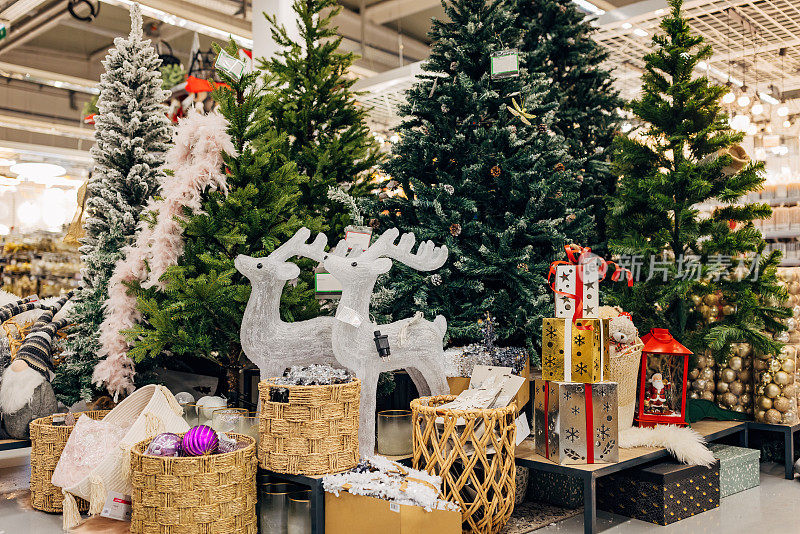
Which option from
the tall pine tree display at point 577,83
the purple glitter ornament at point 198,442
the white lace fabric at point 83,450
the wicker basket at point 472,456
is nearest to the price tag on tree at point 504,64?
Result: the tall pine tree display at point 577,83

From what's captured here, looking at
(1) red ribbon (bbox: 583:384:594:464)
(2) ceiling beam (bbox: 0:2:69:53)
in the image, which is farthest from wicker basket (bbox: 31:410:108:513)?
(2) ceiling beam (bbox: 0:2:69:53)

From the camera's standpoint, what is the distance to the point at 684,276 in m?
3.41

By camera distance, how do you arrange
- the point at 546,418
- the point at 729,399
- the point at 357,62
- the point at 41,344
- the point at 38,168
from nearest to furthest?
the point at 546,418 < the point at 41,344 < the point at 729,399 < the point at 357,62 < the point at 38,168

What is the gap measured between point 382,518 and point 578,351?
1.04m

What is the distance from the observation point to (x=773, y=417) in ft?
11.5

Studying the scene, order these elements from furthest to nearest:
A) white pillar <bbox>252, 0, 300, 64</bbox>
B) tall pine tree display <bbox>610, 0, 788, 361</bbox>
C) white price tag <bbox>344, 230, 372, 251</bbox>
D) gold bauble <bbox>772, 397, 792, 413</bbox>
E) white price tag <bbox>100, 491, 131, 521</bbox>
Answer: white pillar <bbox>252, 0, 300, 64</bbox> → gold bauble <bbox>772, 397, 792, 413</bbox> → tall pine tree display <bbox>610, 0, 788, 361</bbox> → white price tag <bbox>344, 230, 372, 251</bbox> → white price tag <bbox>100, 491, 131, 521</bbox>

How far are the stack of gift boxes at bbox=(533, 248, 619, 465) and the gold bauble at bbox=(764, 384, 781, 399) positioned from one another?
1.39m

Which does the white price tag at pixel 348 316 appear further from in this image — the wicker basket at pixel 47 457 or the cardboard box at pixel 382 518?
the wicker basket at pixel 47 457

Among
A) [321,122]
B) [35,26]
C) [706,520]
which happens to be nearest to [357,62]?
[35,26]

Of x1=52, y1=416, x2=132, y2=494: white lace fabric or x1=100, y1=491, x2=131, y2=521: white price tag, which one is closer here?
x1=100, y1=491, x2=131, y2=521: white price tag

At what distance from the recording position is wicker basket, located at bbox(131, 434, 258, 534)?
2.31 meters

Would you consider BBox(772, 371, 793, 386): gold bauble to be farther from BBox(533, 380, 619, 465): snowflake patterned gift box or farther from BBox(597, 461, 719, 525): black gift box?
BBox(533, 380, 619, 465): snowflake patterned gift box

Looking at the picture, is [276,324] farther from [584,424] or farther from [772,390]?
[772,390]

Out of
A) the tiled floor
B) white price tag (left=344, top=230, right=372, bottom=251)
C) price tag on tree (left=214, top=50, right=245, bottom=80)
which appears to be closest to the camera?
the tiled floor
